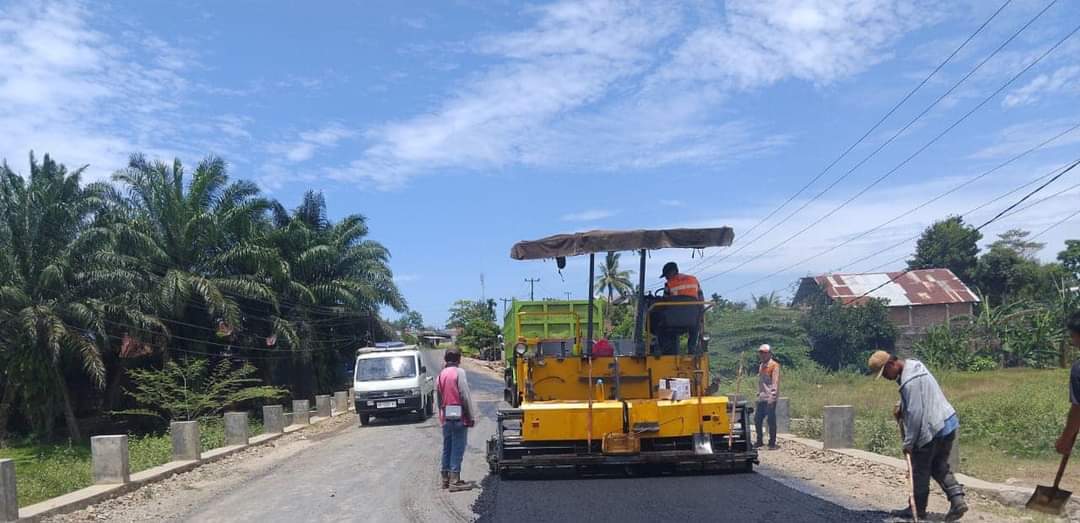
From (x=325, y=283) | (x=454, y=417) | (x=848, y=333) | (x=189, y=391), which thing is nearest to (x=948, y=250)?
(x=848, y=333)

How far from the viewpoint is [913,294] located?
48688 mm

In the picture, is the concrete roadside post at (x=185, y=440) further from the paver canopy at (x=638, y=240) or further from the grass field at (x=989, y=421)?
the grass field at (x=989, y=421)

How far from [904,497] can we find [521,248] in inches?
184

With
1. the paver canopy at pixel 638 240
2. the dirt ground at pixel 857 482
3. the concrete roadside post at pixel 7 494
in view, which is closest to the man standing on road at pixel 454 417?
the paver canopy at pixel 638 240

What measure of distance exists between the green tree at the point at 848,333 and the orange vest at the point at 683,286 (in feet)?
110

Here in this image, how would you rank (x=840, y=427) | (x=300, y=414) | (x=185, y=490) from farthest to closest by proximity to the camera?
1. (x=300, y=414)
2. (x=840, y=427)
3. (x=185, y=490)

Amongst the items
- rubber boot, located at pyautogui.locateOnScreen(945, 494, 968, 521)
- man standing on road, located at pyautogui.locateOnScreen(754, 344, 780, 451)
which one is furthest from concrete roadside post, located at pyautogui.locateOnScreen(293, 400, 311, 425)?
rubber boot, located at pyautogui.locateOnScreen(945, 494, 968, 521)

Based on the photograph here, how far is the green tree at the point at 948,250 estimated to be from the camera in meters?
59.0

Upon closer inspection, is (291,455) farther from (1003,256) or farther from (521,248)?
(1003,256)

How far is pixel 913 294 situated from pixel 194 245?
37.3 m

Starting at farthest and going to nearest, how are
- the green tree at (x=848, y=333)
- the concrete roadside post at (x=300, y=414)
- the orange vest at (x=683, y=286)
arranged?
the green tree at (x=848, y=333) → the concrete roadside post at (x=300, y=414) → the orange vest at (x=683, y=286)

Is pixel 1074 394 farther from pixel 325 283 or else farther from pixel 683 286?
pixel 325 283

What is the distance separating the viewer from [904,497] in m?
8.50

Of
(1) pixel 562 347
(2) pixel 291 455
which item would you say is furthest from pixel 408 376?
(1) pixel 562 347
